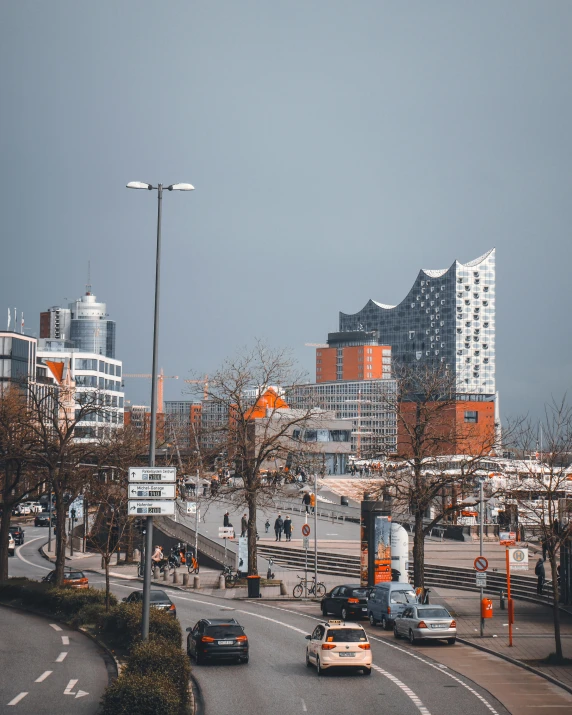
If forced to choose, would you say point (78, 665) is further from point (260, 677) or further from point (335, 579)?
point (335, 579)

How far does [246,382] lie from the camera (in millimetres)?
50000

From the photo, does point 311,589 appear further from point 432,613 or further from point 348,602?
point 432,613

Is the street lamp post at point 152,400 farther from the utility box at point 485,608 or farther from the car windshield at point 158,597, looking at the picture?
the utility box at point 485,608

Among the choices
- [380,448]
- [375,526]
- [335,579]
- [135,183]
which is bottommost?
[335,579]

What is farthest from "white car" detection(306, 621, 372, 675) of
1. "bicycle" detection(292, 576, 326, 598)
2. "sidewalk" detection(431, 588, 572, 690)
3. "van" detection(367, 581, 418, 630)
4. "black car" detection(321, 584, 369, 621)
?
"bicycle" detection(292, 576, 326, 598)

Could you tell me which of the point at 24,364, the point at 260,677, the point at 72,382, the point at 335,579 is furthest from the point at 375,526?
the point at 72,382

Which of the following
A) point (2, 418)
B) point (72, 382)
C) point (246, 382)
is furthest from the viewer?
point (72, 382)

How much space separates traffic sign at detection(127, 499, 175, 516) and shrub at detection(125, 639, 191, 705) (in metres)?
3.68

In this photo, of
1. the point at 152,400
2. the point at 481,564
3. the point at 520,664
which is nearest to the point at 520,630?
the point at 481,564

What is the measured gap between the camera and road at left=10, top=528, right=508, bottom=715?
70.2ft

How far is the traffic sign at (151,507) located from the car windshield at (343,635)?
5.77m

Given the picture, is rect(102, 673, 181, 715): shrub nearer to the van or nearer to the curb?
the curb

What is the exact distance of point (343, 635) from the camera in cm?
2580

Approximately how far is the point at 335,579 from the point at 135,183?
31.7m
